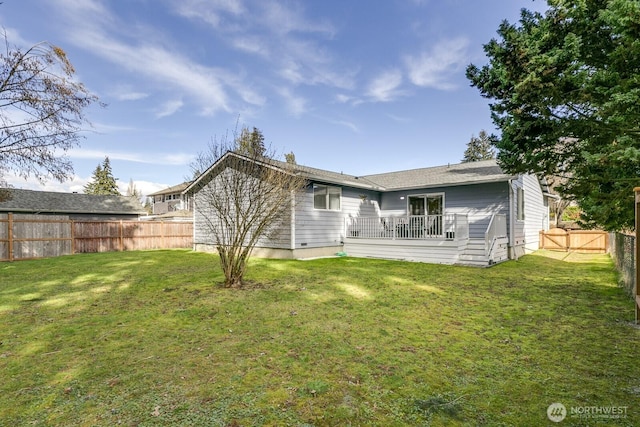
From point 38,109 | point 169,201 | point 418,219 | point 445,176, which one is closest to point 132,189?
point 169,201

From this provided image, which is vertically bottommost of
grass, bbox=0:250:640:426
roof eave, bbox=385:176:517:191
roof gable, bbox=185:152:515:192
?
grass, bbox=0:250:640:426

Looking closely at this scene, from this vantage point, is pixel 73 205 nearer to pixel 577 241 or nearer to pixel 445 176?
pixel 445 176

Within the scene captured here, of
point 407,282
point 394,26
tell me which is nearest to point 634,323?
point 407,282

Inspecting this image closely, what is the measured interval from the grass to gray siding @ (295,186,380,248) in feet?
16.7

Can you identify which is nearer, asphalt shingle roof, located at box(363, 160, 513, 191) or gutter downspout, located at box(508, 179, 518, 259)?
gutter downspout, located at box(508, 179, 518, 259)

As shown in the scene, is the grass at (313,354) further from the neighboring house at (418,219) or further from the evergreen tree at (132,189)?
the evergreen tree at (132,189)

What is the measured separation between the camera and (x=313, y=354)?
3.53 m

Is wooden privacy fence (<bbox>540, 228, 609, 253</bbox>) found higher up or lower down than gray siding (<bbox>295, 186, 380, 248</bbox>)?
lower down

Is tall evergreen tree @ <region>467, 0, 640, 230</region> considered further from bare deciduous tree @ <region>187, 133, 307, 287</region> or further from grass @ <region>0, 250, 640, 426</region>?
bare deciduous tree @ <region>187, 133, 307, 287</region>

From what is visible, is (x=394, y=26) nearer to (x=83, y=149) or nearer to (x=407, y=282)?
(x=407, y=282)

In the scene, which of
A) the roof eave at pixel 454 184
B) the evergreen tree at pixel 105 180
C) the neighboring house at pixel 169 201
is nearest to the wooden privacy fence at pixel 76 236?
the roof eave at pixel 454 184

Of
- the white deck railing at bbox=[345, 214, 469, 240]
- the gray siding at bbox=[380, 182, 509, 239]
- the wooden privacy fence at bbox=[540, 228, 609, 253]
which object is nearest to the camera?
→ the white deck railing at bbox=[345, 214, 469, 240]

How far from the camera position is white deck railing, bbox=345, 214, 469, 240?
11148 mm

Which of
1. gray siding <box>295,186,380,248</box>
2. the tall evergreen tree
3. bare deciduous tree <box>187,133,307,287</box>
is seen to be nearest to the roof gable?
gray siding <box>295,186,380,248</box>
